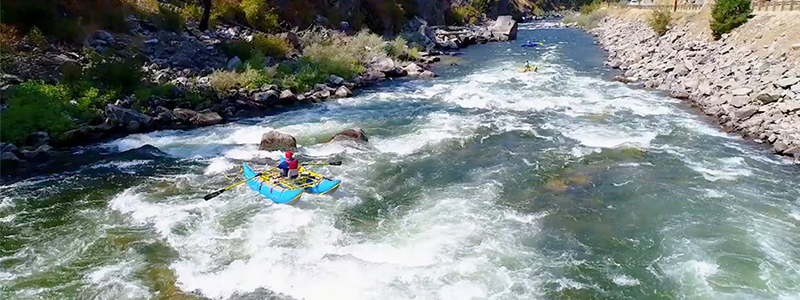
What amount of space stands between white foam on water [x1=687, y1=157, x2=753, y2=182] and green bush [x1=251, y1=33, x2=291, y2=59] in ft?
71.0

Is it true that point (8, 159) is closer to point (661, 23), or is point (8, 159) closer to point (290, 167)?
point (290, 167)

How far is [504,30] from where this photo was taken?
5734 cm

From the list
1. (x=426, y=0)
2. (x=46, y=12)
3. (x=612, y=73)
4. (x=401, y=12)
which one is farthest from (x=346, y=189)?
(x=426, y=0)

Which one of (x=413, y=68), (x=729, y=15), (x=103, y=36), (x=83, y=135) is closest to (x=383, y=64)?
(x=413, y=68)

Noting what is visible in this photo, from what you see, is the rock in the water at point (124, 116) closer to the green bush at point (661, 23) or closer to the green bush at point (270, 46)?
the green bush at point (270, 46)

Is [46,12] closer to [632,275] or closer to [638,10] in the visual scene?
[632,275]

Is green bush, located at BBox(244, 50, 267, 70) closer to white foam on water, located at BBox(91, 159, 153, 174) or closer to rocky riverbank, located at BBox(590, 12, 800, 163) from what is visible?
white foam on water, located at BBox(91, 159, 153, 174)

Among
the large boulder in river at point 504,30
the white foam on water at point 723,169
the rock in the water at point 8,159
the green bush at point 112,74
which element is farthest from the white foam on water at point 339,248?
the large boulder in river at point 504,30

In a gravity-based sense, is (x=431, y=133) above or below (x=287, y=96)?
below

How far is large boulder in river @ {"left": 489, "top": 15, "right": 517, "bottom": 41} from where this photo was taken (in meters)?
55.9

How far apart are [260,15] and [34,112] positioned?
21.7m

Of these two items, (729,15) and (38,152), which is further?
(729,15)

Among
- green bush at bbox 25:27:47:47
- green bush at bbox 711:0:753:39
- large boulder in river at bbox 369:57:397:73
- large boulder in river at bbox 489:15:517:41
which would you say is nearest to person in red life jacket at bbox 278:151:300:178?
green bush at bbox 25:27:47:47

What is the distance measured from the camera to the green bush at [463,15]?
233ft
